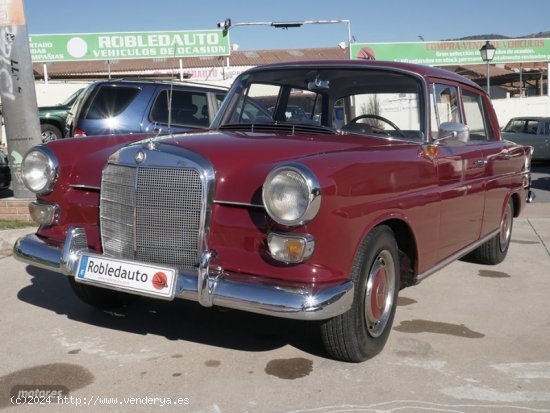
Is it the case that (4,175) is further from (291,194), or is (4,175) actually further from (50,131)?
(291,194)

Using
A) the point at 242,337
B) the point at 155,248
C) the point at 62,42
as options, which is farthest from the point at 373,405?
the point at 62,42

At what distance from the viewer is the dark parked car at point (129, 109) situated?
754 cm

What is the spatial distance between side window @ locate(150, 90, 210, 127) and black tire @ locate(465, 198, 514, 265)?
156 inches

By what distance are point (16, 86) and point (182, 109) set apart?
2045 mm

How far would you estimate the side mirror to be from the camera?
4082 mm

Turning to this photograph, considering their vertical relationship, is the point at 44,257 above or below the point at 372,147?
below

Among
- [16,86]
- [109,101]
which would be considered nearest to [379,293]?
[109,101]

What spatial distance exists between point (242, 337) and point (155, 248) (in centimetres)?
93

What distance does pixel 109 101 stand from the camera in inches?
302

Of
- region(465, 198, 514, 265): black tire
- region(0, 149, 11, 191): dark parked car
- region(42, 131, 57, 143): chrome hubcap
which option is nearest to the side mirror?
region(465, 198, 514, 265): black tire

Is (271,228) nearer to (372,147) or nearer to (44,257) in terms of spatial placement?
(372,147)

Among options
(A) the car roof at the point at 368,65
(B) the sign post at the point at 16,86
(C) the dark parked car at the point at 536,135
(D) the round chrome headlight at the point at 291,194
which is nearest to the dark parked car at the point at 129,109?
(B) the sign post at the point at 16,86

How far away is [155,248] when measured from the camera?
338 centimetres

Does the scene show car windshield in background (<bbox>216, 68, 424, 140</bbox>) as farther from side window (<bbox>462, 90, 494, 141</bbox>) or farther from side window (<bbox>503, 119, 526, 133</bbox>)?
side window (<bbox>503, 119, 526, 133</bbox>)
